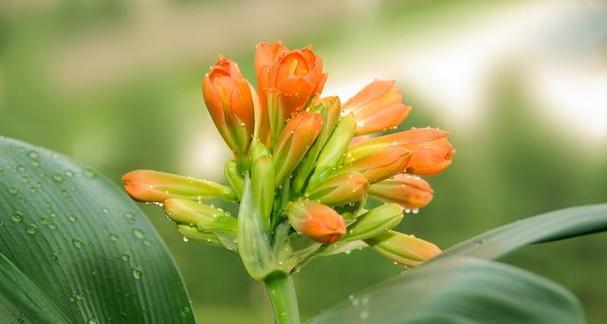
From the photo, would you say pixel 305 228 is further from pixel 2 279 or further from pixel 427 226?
pixel 427 226

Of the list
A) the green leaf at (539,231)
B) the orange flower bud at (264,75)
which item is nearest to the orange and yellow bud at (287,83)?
the orange flower bud at (264,75)

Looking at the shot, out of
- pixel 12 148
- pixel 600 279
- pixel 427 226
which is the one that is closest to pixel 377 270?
pixel 427 226

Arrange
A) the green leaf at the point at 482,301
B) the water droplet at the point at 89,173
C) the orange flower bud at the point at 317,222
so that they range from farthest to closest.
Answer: the water droplet at the point at 89,173 < the orange flower bud at the point at 317,222 < the green leaf at the point at 482,301

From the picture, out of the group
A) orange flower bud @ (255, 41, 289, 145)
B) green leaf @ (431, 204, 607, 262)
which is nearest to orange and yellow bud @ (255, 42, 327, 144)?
orange flower bud @ (255, 41, 289, 145)

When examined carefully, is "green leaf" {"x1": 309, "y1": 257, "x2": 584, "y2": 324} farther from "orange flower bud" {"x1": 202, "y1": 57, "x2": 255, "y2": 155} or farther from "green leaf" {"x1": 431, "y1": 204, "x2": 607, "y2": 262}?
"orange flower bud" {"x1": 202, "y1": 57, "x2": 255, "y2": 155}

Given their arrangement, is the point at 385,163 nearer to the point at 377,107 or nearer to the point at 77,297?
the point at 377,107

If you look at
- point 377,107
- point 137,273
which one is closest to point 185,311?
point 137,273

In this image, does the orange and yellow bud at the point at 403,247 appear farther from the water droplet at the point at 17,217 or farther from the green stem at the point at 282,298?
the water droplet at the point at 17,217
